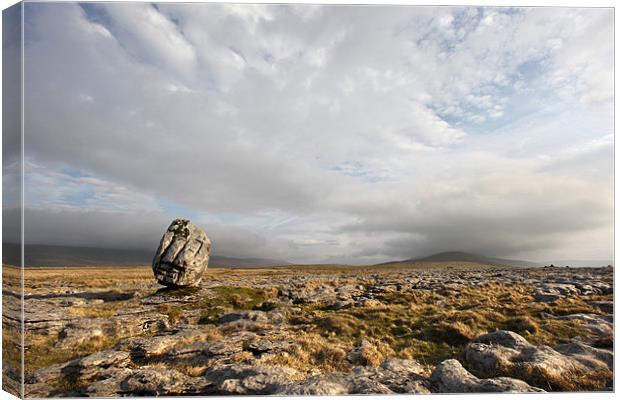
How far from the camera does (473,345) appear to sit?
12672 millimetres

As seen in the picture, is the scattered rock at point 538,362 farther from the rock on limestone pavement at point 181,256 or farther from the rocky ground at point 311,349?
the rock on limestone pavement at point 181,256

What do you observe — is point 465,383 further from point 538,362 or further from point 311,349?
point 311,349

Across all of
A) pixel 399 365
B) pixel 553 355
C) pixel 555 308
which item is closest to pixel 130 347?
pixel 399 365

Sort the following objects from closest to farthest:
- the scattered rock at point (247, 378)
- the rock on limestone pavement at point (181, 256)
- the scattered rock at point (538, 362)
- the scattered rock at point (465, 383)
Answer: the scattered rock at point (465, 383) < the scattered rock at point (538, 362) < the scattered rock at point (247, 378) < the rock on limestone pavement at point (181, 256)

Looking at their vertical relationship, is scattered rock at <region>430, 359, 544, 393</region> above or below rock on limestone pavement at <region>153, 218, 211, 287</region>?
below

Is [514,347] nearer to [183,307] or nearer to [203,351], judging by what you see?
[203,351]

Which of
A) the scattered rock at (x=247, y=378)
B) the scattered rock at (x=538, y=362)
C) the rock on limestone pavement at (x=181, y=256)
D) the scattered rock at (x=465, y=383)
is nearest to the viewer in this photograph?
the scattered rock at (x=465, y=383)

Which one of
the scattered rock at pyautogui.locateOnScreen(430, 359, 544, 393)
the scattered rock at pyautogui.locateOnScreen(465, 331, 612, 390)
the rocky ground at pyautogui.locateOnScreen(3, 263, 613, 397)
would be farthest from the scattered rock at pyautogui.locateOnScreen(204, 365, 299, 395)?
the scattered rock at pyautogui.locateOnScreen(465, 331, 612, 390)

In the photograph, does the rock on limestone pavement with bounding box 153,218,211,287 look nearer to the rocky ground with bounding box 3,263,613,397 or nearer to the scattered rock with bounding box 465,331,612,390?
the rocky ground with bounding box 3,263,613,397

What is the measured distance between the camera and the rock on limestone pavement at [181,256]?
2622 centimetres

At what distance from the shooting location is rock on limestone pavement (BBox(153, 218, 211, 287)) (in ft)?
86.0

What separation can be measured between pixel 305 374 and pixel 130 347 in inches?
327

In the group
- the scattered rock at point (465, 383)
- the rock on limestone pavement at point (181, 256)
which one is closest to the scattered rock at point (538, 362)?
the scattered rock at point (465, 383)

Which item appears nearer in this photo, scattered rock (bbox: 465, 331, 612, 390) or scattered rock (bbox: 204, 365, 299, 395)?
scattered rock (bbox: 465, 331, 612, 390)
